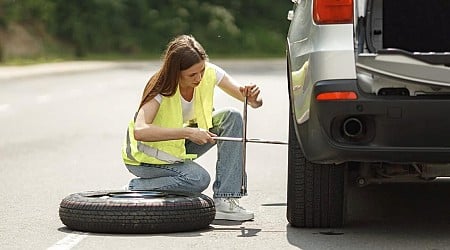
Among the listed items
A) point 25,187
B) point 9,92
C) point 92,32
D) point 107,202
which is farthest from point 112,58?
point 107,202

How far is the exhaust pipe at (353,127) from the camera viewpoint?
6039 millimetres

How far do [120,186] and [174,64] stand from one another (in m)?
2.46

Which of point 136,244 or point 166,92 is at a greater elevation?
point 166,92

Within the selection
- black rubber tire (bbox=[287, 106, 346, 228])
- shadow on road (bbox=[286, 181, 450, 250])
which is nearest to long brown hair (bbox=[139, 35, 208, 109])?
black rubber tire (bbox=[287, 106, 346, 228])

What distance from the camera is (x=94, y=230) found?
677 cm

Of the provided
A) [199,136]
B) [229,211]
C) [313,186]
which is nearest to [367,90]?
[313,186]

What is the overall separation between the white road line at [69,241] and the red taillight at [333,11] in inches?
67.1

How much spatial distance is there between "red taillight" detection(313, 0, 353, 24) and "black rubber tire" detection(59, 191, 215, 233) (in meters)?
1.29

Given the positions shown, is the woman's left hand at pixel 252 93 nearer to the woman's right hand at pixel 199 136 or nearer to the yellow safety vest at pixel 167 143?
the yellow safety vest at pixel 167 143

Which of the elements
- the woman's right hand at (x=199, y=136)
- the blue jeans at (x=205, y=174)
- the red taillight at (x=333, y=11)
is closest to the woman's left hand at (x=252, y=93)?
the blue jeans at (x=205, y=174)

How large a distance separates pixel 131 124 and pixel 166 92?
1.30ft

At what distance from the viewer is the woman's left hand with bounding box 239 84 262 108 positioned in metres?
7.45

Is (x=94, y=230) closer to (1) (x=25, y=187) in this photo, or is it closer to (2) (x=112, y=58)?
(1) (x=25, y=187)

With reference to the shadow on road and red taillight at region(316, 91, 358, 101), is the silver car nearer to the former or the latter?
red taillight at region(316, 91, 358, 101)
